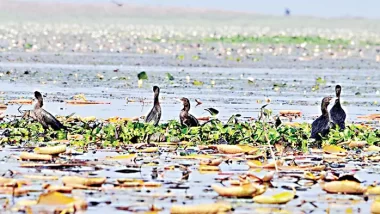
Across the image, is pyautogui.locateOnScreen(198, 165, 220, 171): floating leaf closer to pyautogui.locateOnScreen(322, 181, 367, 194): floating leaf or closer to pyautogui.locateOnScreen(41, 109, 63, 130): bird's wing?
pyautogui.locateOnScreen(322, 181, 367, 194): floating leaf

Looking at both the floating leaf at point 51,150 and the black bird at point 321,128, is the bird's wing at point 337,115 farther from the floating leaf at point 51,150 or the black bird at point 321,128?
the floating leaf at point 51,150

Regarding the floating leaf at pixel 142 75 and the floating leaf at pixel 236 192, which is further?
the floating leaf at pixel 142 75

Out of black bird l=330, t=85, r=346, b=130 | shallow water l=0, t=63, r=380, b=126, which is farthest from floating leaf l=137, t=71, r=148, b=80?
black bird l=330, t=85, r=346, b=130

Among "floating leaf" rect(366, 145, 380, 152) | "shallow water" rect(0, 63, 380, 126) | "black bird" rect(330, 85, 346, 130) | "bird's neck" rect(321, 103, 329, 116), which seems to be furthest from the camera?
"shallow water" rect(0, 63, 380, 126)

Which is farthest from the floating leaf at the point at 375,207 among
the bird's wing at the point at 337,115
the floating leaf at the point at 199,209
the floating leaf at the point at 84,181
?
the bird's wing at the point at 337,115

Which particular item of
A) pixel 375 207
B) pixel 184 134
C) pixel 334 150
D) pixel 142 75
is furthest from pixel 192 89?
pixel 375 207

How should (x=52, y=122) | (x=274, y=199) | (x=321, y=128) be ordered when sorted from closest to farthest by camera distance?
1. (x=274, y=199)
2. (x=321, y=128)
3. (x=52, y=122)

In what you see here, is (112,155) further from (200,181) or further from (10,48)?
(10,48)

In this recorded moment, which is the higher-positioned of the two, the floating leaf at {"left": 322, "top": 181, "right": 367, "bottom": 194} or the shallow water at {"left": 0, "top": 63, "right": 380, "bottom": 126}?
the shallow water at {"left": 0, "top": 63, "right": 380, "bottom": 126}

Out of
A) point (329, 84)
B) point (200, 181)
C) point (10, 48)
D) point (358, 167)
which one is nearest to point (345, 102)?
point (329, 84)

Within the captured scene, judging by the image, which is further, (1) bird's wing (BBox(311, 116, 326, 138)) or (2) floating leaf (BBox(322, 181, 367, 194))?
(1) bird's wing (BBox(311, 116, 326, 138))

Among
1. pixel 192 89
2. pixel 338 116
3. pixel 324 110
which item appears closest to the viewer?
pixel 324 110

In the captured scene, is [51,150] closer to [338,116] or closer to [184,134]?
[184,134]

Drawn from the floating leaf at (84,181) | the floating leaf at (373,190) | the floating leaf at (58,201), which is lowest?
the floating leaf at (58,201)
